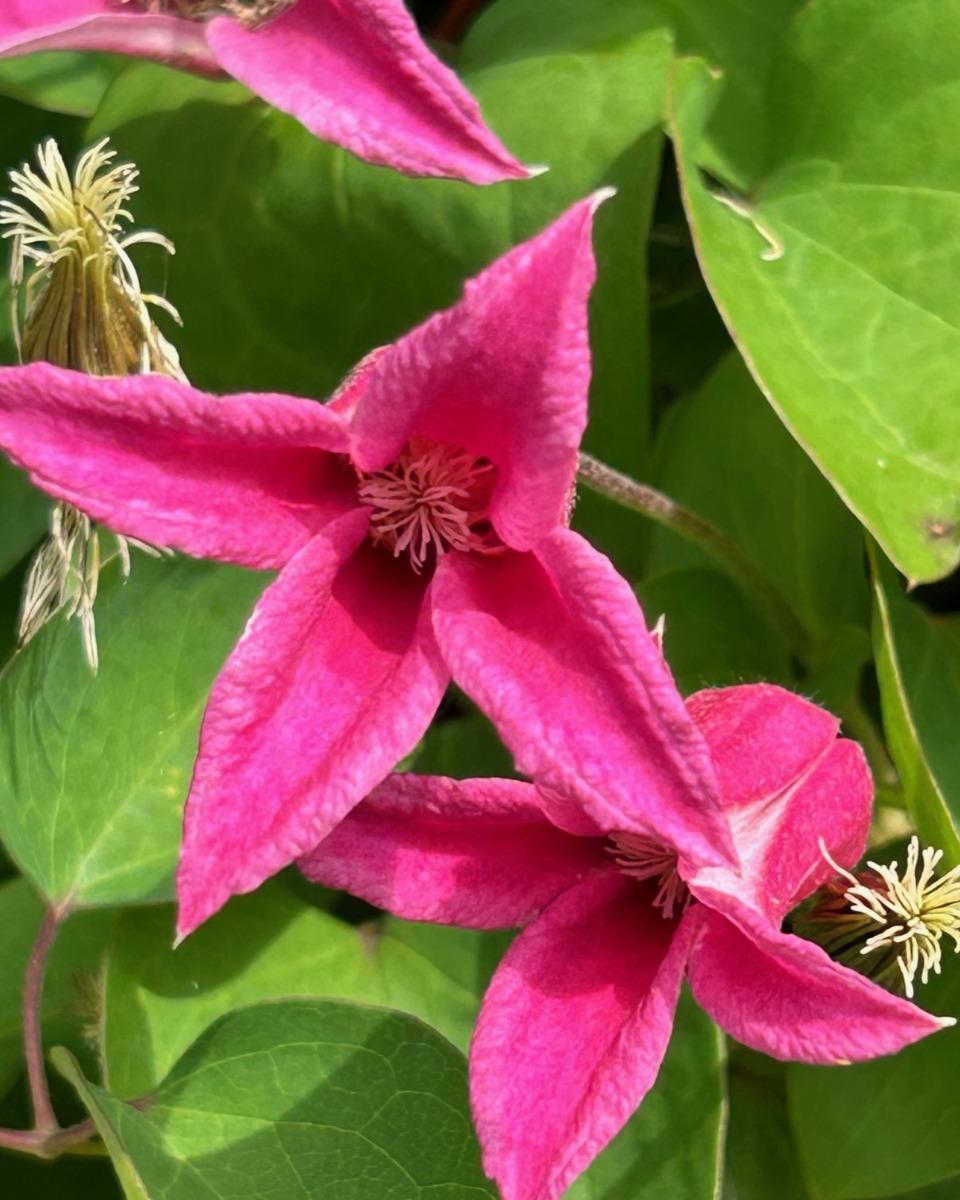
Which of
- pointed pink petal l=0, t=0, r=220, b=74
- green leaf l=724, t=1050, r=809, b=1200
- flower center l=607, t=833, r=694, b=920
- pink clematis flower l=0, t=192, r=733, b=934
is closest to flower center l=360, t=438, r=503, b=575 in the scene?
pink clematis flower l=0, t=192, r=733, b=934

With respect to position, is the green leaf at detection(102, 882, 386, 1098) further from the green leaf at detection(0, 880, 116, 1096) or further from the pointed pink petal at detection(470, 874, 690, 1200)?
the pointed pink petal at detection(470, 874, 690, 1200)

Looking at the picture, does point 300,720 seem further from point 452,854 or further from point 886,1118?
point 886,1118

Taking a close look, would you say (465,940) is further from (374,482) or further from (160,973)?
(374,482)

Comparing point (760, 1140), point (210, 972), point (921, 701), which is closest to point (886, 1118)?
point (760, 1140)

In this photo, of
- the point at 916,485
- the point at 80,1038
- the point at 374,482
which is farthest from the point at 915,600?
the point at 80,1038

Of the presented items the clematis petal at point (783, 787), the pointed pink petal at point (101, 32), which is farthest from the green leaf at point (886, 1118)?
the pointed pink petal at point (101, 32)
